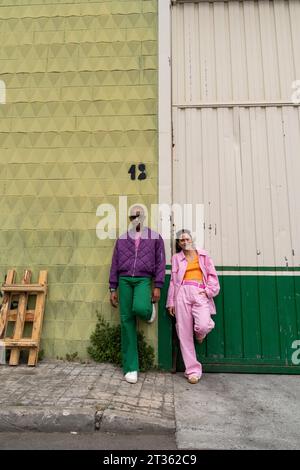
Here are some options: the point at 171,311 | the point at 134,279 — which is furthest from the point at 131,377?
the point at 134,279

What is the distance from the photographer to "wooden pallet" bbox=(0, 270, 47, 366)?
14.6 feet

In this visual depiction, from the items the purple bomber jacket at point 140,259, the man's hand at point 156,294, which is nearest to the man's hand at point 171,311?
the man's hand at point 156,294

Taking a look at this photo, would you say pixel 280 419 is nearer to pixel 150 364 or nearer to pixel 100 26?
pixel 150 364

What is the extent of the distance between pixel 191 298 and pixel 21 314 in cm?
217

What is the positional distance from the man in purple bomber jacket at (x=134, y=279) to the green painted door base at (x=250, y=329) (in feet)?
1.19

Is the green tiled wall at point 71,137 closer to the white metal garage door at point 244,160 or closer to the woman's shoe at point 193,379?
the white metal garage door at point 244,160

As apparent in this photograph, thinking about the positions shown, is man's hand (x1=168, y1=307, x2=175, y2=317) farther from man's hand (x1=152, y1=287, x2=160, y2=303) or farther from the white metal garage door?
the white metal garage door

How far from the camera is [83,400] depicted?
3.38m

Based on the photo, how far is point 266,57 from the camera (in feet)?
17.1

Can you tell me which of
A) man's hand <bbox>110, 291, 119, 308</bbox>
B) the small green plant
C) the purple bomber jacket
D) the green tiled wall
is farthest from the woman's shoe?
man's hand <bbox>110, 291, 119, 308</bbox>

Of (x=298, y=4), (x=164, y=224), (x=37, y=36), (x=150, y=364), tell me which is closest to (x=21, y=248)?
(x=164, y=224)

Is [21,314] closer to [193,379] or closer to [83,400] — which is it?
[83,400]

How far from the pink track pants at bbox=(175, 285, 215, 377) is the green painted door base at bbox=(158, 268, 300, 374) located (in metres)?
0.34

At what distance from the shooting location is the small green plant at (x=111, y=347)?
176 inches
